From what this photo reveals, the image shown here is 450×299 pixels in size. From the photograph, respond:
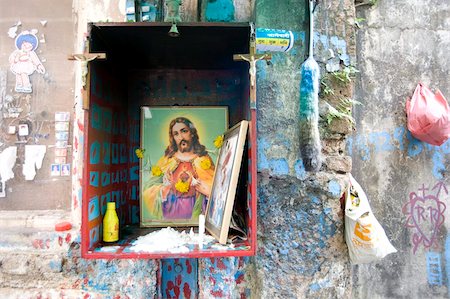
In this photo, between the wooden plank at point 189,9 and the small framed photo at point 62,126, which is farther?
the small framed photo at point 62,126

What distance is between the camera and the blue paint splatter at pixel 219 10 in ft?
6.24

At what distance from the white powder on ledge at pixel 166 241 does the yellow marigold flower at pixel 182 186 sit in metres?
0.23

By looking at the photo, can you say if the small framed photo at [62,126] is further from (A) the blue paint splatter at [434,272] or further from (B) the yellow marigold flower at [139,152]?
(A) the blue paint splatter at [434,272]

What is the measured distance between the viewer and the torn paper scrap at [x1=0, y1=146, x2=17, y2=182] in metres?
2.16

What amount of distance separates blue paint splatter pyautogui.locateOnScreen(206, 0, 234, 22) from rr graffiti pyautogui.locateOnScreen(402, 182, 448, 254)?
2.52m

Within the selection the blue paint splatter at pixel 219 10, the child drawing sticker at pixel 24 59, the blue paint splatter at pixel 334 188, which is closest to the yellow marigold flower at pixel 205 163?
the blue paint splatter at pixel 334 188

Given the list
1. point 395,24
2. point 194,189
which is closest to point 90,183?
point 194,189

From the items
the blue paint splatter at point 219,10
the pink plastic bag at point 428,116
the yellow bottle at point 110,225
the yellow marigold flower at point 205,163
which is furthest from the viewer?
the pink plastic bag at point 428,116

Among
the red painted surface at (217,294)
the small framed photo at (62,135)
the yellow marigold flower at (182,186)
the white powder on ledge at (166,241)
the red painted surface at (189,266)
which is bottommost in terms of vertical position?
the red painted surface at (217,294)

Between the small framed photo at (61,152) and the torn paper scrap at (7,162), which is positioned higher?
the small framed photo at (61,152)

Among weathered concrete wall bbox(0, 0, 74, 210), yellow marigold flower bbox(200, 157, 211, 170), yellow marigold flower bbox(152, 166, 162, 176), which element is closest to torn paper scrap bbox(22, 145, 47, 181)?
weathered concrete wall bbox(0, 0, 74, 210)

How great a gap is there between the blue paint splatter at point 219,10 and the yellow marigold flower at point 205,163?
794 mm

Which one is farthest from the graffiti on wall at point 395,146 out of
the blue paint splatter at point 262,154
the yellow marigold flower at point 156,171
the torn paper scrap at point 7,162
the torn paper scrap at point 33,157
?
the torn paper scrap at point 7,162

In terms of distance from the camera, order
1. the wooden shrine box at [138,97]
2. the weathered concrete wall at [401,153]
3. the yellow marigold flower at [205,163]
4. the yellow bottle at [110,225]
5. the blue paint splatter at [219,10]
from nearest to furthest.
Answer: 1. the wooden shrine box at [138,97]
2. the yellow bottle at [110,225]
3. the blue paint splatter at [219,10]
4. the yellow marigold flower at [205,163]
5. the weathered concrete wall at [401,153]
